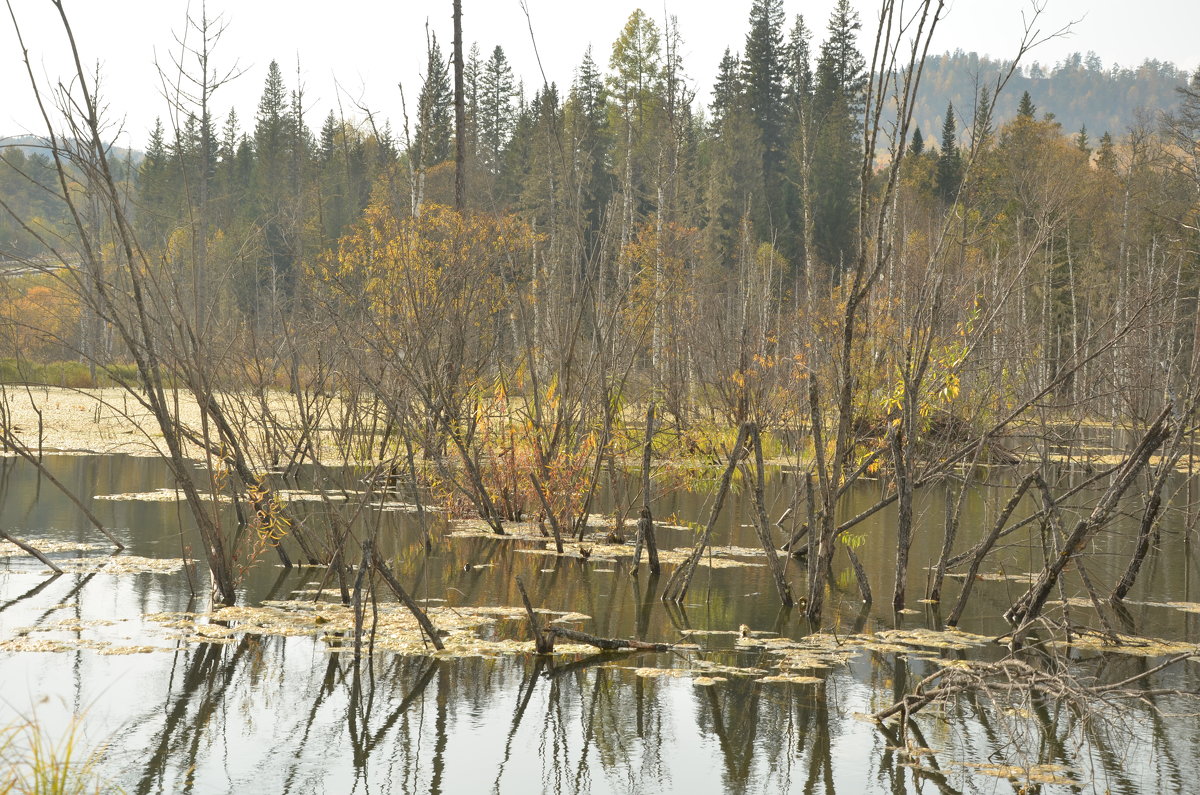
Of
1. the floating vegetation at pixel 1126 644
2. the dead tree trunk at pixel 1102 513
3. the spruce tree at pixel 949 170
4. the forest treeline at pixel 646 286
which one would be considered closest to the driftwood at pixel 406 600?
the forest treeline at pixel 646 286

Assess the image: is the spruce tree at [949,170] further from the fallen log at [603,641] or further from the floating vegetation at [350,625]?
the fallen log at [603,641]

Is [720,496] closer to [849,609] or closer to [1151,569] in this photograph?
[849,609]

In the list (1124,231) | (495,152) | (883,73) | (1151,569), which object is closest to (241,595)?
(883,73)

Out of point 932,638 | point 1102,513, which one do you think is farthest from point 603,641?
point 1102,513

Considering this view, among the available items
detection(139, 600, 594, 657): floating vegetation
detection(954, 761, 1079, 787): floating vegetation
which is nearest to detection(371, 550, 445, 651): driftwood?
detection(139, 600, 594, 657): floating vegetation

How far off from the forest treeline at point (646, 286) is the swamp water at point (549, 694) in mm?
705

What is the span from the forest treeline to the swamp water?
0.71 m

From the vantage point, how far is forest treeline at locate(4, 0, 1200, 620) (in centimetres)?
739

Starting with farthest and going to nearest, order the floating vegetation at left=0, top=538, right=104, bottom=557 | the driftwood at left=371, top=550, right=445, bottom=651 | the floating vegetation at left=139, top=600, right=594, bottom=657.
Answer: the floating vegetation at left=0, top=538, right=104, bottom=557 → the floating vegetation at left=139, top=600, right=594, bottom=657 → the driftwood at left=371, top=550, right=445, bottom=651

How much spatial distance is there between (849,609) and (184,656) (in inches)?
178

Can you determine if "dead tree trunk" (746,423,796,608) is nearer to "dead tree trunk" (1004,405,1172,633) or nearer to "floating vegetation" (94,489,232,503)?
"dead tree trunk" (1004,405,1172,633)

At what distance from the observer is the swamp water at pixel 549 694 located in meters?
4.84

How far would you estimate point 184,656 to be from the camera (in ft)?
20.6

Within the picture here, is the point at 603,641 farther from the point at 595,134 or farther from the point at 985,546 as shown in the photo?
the point at 595,134
